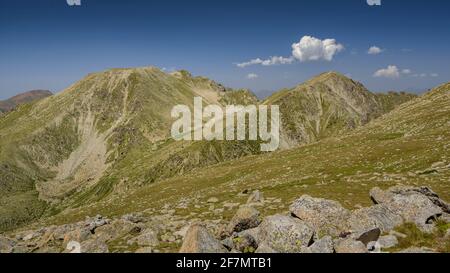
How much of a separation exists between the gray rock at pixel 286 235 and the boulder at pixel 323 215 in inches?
95.6

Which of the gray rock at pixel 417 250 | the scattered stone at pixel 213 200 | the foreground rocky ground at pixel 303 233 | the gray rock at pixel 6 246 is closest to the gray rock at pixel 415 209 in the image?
the foreground rocky ground at pixel 303 233

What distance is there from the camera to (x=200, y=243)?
18391mm

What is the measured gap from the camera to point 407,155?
53625 millimetres

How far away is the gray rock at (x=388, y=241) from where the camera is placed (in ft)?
61.1

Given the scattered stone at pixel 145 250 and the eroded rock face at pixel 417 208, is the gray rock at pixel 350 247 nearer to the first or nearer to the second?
the eroded rock face at pixel 417 208

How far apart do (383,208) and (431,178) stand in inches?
864

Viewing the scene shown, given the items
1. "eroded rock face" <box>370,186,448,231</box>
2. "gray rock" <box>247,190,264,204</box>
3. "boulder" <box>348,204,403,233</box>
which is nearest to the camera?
"boulder" <box>348,204,403,233</box>

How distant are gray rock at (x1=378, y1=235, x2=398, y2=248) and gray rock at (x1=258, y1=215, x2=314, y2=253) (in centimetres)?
356

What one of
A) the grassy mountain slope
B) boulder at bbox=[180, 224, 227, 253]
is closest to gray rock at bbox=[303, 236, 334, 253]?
boulder at bbox=[180, 224, 227, 253]

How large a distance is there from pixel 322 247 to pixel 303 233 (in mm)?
1427

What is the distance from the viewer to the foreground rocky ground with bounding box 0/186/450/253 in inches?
727

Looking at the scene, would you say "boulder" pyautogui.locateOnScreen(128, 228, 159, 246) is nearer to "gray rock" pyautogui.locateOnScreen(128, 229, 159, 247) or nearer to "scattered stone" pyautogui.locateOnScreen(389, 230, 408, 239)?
"gray rock" pyautogui.locateOnScreen(128, 229, 159, 247)
